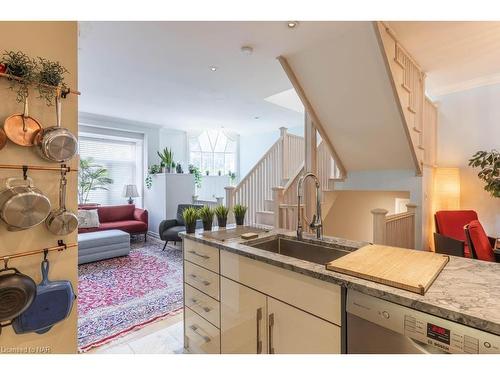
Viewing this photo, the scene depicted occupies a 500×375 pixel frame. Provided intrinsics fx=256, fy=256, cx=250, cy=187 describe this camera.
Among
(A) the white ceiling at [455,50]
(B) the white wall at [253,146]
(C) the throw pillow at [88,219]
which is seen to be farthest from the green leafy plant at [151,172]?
(A) the white ceiling at [455,50]

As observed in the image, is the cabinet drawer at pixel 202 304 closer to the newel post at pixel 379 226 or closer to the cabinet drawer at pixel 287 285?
the cabinet drawer at pixel 287 285

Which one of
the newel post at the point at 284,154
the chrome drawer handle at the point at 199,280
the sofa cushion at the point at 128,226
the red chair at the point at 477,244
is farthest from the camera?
the sofa cushion at the point at 128,226

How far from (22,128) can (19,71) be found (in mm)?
243

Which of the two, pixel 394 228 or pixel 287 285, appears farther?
pixel 394 228

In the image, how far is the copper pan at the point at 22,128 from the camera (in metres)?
1.10

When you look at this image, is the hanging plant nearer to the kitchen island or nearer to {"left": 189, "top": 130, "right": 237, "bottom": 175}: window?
the kitchen island

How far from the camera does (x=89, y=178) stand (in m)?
5.53

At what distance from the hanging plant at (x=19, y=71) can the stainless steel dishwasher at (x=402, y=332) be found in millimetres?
1639

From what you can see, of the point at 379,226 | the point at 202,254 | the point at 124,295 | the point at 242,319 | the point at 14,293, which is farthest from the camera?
the point at 124,295

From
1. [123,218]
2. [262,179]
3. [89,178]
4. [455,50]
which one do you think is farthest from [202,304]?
[89,178]

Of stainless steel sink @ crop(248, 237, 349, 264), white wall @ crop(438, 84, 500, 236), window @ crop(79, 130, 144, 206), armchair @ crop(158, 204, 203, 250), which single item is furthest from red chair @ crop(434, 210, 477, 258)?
window @ crop(79, 130, 144, 206)

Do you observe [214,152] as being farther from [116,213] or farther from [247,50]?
[247,50]

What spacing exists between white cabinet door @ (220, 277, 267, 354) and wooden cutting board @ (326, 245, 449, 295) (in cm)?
50
